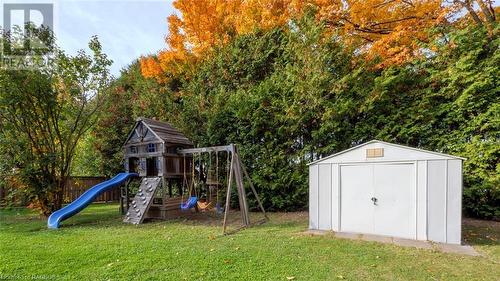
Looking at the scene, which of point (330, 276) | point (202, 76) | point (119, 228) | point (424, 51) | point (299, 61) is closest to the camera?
point (330, 276)

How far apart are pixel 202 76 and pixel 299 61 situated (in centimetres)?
456

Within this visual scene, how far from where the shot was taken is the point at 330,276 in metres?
3.86

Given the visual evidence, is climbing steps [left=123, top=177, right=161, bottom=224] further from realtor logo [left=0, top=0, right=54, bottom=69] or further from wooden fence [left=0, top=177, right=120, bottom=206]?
realtor logo [left=0, top=0, right=54, bottom=69]

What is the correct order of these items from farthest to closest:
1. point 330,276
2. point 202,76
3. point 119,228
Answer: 1. point 202,76
2. point 119,228
3. point 330,276

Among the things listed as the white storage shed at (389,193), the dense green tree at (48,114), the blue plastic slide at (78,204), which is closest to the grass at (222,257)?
the blue plastic slide at (78,204)

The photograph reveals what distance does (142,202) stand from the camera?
27.3 feet

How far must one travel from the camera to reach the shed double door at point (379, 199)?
5.79 metres

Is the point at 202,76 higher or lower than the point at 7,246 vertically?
higher

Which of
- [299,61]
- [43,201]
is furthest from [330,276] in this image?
[43,201]

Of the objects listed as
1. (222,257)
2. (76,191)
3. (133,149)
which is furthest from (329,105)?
(76,191)

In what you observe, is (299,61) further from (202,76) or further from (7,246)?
→ (7,246)

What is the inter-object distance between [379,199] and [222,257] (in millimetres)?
3493

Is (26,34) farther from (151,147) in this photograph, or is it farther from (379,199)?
(379,199)

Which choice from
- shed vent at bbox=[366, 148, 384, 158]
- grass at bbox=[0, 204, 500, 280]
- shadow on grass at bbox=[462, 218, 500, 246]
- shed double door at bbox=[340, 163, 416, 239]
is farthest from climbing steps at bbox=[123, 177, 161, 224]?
shadow on grass at bbox=[462, 218, 500, 246]
